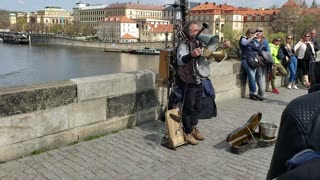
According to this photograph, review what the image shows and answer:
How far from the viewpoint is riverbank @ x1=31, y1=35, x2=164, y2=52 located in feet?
313

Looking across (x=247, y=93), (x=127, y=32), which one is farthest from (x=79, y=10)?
(x=247, y=93)

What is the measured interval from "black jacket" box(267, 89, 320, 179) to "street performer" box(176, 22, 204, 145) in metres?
3.16

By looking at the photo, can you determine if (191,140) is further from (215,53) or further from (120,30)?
(120,30)

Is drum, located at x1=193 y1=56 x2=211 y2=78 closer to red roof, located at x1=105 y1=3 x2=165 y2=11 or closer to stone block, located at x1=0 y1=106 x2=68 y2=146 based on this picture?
stone block, located at x1=0 y1=106 x2=68 y2=146

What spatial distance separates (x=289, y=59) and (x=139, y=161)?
7.06 m

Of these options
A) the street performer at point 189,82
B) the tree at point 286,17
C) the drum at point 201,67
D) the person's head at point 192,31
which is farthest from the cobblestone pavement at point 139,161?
the tree at point 286,17

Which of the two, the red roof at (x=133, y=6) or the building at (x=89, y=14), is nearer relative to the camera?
the red roof at (x=133, y=6)

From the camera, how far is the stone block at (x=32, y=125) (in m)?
4.14

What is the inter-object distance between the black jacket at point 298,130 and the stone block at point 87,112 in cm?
380

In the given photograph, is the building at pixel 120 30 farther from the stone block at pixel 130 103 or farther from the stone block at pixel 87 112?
the stone block at pixel 87 112

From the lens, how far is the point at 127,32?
119m

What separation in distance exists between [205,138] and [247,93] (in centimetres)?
384

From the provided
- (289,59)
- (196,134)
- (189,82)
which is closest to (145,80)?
(189,82)

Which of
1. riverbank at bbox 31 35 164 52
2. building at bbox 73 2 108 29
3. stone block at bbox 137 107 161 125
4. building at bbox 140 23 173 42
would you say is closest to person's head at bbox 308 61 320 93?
stone block at bbox 137 107 161 125
